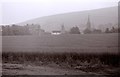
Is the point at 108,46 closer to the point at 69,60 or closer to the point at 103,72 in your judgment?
the point at 103,72

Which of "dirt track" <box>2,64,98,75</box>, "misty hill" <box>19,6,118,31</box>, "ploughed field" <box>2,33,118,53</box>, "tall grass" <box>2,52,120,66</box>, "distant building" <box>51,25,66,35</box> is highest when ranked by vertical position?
"misty hill" <box>19,6,118,31</box>

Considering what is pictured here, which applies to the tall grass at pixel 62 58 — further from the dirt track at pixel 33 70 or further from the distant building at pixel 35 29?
the distant building at pixel 35 29

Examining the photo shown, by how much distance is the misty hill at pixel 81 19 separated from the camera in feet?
9.74

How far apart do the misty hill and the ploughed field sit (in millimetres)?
194

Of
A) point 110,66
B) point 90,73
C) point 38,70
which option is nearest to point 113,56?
point 110,66

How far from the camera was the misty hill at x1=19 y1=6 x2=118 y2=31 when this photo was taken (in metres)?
2.97

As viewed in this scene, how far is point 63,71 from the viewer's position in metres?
2.95

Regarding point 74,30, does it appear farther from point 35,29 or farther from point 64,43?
point 35,29

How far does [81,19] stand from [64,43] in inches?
22.9

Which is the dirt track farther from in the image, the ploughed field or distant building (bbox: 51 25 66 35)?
distant building (bbox: 51 25 66 35)

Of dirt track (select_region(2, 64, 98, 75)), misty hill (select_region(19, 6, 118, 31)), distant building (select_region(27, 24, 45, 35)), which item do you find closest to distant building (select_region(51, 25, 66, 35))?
misty hill (select_region(19, 6, 118, 31))

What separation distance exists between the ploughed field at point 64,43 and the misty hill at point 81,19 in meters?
0.19

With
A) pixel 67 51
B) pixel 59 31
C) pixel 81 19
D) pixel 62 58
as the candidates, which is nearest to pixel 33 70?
pixel 62 58

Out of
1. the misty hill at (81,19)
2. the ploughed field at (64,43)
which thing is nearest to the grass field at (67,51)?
the ploughed field at (64,43)
